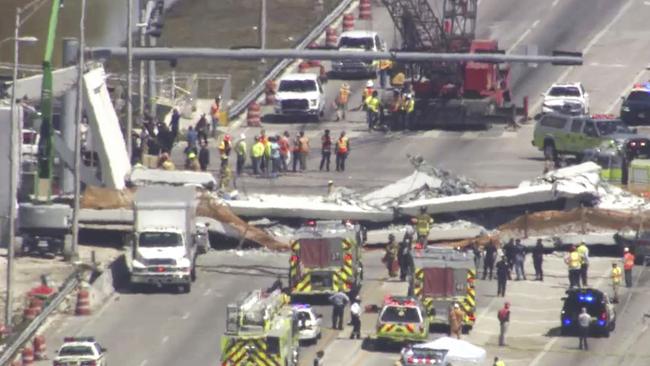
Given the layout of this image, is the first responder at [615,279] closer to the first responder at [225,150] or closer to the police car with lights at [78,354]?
the police car with lights at [78,354]

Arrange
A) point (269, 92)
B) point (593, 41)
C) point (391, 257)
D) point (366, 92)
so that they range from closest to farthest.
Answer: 1. point (391, 257)
2. point (366, 92)
3. point (269, 92)
4. point (593, 41)

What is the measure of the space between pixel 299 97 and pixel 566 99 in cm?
1124

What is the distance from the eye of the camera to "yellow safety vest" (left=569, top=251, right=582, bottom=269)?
95.2 meters

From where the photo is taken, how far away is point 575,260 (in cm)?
9525

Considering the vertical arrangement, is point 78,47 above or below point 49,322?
above

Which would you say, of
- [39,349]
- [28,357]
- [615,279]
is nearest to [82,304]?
[39,349]

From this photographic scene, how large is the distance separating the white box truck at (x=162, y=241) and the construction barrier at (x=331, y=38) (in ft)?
131

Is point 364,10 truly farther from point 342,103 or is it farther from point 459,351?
point 459,351

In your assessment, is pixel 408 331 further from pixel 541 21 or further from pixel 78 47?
pixel 541 21

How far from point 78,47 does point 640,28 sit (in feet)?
139

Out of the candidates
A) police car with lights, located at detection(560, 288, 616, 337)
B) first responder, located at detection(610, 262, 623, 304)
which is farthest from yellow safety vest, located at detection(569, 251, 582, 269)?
police car with lights, located at detection(560, 288, 616, 337)

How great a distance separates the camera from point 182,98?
415ft

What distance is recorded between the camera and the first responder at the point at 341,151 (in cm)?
11362

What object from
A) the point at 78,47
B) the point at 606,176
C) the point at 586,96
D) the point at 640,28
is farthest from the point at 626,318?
the point at 640,28
